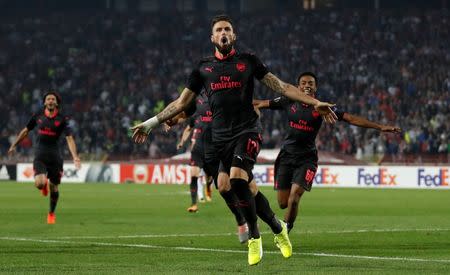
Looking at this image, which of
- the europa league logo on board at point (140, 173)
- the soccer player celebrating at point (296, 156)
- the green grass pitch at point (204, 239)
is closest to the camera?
the green grass pitch at point (204, 239)

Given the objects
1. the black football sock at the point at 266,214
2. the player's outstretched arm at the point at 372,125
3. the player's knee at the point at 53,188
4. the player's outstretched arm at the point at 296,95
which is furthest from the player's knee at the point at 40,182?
the player's outstretched arm at the point at 296,95

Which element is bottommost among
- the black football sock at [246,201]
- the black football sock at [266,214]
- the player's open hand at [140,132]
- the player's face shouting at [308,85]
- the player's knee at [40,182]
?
the player's knee at [40,182]

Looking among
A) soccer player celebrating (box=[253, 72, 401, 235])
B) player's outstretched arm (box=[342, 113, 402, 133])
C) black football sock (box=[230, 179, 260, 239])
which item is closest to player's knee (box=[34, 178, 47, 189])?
soccer player celebrating (box=[253, 72, 401, 235])

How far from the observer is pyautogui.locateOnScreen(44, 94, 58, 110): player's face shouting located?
811 inches

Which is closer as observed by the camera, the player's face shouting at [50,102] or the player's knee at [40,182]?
the player's face shouting at [50,102]

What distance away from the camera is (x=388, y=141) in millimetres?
43844

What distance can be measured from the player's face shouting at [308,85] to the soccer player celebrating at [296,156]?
0.02m

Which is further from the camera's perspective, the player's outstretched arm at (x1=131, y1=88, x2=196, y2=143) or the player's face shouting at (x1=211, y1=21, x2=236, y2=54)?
the player's face shouting at (x1=211, y1=21, x2=236, y2=54)

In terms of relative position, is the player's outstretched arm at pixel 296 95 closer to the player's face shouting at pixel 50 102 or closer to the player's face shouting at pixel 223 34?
the player's face shouting at pixel 223 34

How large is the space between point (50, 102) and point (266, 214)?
30.4ft

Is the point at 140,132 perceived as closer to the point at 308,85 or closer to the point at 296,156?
the point at 308,85

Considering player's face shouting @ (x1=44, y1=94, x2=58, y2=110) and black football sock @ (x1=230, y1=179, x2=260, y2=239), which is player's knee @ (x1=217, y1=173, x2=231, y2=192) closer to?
black football sock @ (x1=230, y1=179, x2=260, y2=239)

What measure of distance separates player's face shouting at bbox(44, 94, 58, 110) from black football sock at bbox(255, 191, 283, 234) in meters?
9.03

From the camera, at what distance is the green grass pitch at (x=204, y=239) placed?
11539 millimetres
